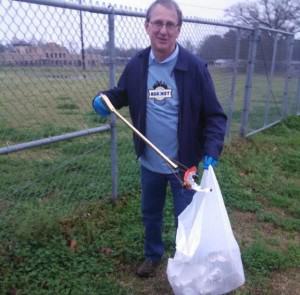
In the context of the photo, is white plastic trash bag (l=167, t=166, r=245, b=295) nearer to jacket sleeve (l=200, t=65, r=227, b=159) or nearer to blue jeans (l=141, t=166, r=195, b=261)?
jacket sleeve (l=200, t=65, r=227, b=159)

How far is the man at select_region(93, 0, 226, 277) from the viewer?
251cm

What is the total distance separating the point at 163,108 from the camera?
2686 millimetres

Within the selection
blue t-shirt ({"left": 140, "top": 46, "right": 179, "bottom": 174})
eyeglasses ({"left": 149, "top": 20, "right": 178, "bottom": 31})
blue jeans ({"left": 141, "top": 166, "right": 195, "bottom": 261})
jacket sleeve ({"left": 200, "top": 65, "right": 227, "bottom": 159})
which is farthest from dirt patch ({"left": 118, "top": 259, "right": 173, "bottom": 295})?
eyeglasses ({"left": 149, "top": 20, "right": 178, "bottom": 31})

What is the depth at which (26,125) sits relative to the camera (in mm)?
4172

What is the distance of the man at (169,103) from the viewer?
2.51m

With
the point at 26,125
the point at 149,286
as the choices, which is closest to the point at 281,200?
the point at 149,286

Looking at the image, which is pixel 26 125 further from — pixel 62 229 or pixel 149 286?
pixel 149 286

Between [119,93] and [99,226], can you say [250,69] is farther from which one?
[119,93]

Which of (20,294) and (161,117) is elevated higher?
(161,117)

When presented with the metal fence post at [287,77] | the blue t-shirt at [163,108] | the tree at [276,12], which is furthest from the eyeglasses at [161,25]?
the tree at [276,12]

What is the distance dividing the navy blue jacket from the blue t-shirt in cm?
4

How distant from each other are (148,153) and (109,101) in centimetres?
45

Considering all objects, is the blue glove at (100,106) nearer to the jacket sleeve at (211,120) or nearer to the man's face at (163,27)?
the man's face at (163,27)

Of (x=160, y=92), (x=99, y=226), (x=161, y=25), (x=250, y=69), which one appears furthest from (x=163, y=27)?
(x=250, y=69)
